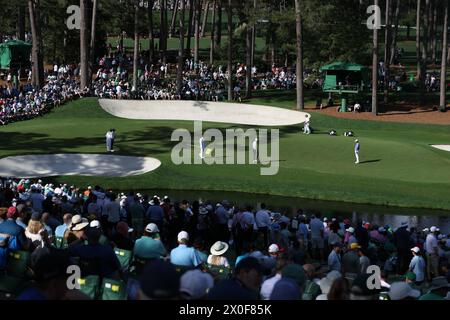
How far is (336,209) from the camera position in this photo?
33.8 m

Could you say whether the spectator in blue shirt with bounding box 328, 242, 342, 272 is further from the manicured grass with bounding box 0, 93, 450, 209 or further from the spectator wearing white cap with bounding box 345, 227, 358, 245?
the manicured grass with bounding box 0, 93, 450, 209

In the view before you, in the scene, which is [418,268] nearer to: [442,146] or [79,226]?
[79,226]

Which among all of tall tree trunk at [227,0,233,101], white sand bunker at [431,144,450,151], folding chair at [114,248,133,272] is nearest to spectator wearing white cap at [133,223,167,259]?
folding chair at [114,248,133,272]

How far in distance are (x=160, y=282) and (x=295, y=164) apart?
32722 millimetres

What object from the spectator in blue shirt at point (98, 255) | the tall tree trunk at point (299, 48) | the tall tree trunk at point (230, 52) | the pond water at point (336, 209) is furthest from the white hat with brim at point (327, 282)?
the tall tree trunk at point (230, 52)

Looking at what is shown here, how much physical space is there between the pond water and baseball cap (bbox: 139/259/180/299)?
24193mm

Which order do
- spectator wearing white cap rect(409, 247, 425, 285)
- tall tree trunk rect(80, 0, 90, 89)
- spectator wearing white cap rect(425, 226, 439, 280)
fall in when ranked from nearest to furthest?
spectator wearing white cap rect(409, 247, 425, 285)
spectator wearing white cap rect(425, 226, 439, 280)
tall tree trunk rect(80, 0, 90, 89)

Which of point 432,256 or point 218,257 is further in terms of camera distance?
point 432,256

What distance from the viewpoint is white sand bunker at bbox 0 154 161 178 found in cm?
3756

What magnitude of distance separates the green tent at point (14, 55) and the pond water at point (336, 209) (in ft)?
115

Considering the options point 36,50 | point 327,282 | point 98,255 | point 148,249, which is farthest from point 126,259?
point 36,50
